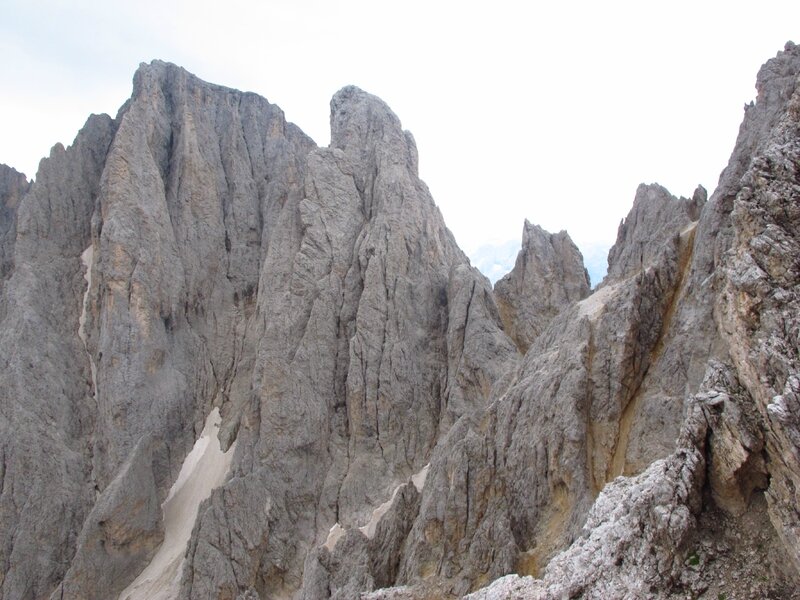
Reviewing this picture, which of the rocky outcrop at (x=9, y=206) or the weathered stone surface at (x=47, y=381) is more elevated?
the rocky outcrop at (x=9, y=206)

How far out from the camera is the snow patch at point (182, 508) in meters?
40.5

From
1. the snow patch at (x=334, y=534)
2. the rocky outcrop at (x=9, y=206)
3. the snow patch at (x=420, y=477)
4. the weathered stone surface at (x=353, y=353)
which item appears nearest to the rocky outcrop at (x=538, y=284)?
the weathered stone surface at (x=353, y=353)

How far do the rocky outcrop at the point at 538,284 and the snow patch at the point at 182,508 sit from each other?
23688mm

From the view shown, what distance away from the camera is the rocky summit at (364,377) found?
1598cm

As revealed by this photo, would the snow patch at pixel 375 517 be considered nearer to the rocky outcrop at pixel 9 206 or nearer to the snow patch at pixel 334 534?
the snow patch at pixel 334 534

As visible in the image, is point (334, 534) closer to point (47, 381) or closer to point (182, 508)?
point (182, 508)

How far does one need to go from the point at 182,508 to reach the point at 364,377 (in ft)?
55.6

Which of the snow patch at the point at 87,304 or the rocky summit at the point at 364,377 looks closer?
the rocky summit at the point at 364,377

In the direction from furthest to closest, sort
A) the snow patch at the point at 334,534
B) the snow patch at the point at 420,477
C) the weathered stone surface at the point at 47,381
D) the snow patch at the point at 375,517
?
1. the weathered stone surface at the point at 47,381
2. the snow patch at the point at 334,534
3. the snow patch at the point at 420,477
4. the snow patch at the point at 375,517

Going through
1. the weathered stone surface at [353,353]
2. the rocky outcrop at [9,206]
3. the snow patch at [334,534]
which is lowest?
the snow patch at [334,534]

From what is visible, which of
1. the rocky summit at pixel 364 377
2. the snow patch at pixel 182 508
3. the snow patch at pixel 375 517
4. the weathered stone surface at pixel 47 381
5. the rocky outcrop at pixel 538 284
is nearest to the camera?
the rocky summit at pixel 364 377

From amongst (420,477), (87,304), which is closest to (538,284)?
(420,477)

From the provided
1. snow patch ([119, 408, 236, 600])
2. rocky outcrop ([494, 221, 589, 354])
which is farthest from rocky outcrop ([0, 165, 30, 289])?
rocky outcrop ([494, 221, 589, 354])

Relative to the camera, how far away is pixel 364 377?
44.0 meters
